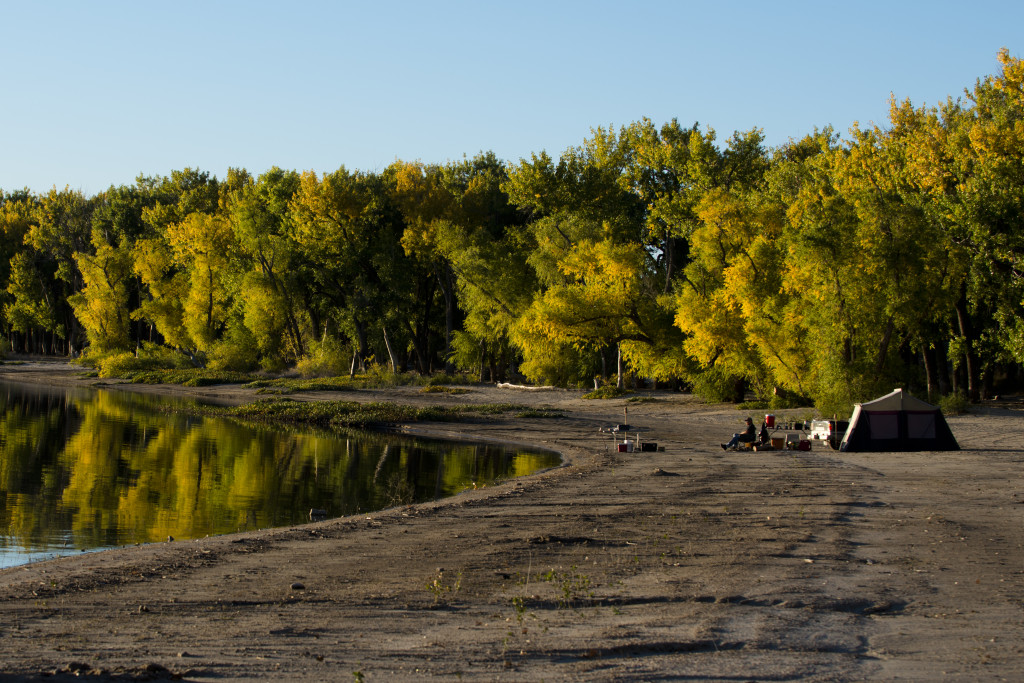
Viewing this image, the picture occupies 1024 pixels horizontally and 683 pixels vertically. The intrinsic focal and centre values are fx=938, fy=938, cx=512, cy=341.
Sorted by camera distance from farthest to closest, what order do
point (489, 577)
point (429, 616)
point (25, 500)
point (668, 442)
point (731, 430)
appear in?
point (731, 430)
point (668, 442)
point (25, 500)
point (489, 577)
point (429, 616)

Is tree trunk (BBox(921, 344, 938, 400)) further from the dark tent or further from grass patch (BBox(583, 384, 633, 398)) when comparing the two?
grass patch (BBox(583, 384, 633, 398))

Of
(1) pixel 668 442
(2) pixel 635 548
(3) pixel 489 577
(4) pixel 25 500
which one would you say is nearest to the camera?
(3) pixel 489 577

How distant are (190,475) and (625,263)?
28.9 m

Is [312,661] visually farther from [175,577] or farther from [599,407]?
[599,407]

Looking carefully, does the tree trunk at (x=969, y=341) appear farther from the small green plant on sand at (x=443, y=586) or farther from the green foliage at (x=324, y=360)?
the green foliage at (x=324, y=360)

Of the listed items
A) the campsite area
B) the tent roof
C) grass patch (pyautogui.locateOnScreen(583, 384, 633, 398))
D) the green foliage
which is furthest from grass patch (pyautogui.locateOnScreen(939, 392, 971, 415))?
the green foliage

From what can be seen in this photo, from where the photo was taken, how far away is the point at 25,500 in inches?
856

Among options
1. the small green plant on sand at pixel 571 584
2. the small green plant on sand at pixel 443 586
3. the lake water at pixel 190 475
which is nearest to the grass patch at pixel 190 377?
the lake water at pixel 190 475

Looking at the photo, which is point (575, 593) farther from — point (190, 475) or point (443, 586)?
point (190, 475)

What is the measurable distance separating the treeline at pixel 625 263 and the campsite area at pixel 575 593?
1906 cm

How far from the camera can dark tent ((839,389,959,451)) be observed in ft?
93.3

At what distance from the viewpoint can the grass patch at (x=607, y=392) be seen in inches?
2046

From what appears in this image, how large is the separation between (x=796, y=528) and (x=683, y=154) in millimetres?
45372

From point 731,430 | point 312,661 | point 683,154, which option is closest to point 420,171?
point 683,154
